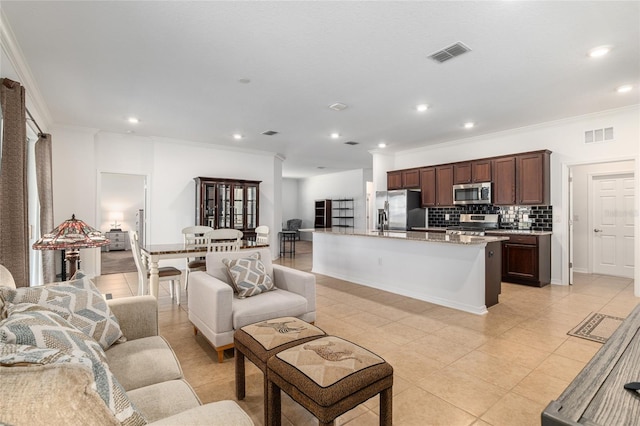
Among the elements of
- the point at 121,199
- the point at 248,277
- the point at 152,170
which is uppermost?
the point at 152,170

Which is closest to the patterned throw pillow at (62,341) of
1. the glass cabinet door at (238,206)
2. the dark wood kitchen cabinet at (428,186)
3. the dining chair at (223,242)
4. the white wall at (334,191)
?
the dining chair at (223,242)

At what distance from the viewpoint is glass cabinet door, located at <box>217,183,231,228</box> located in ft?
22.0

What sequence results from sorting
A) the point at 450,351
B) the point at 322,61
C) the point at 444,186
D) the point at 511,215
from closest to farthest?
the point at 450,351 < the point at 322,61 < the point at 511,215 < the point at 444,186

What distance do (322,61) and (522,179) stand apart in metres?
4.37

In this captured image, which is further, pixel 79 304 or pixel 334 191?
pixel 334 191

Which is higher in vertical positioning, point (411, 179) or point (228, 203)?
point (411, 179)

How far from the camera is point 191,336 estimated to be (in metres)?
3.16

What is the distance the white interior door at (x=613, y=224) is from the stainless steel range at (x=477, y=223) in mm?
2012

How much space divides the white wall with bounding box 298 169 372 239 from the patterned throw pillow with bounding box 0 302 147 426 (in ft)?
32.9

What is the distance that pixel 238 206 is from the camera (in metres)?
6.98

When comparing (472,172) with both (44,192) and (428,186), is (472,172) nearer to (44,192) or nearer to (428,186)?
(428,186)

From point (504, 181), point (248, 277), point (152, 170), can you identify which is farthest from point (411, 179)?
point (152, 170)

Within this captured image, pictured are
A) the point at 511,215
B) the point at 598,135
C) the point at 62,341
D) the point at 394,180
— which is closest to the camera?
the point at 62,341

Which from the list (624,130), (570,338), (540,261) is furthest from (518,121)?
(570,338)
